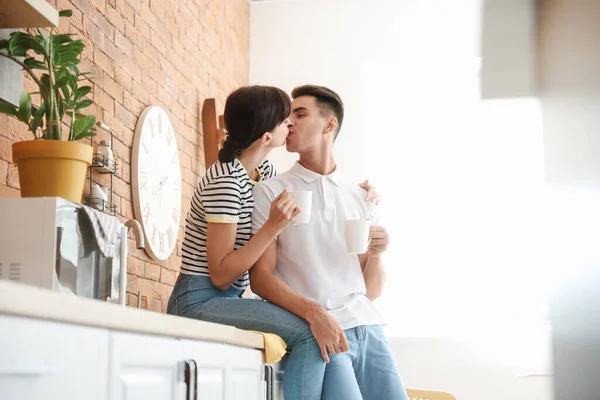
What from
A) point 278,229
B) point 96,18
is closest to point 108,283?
point 278,229

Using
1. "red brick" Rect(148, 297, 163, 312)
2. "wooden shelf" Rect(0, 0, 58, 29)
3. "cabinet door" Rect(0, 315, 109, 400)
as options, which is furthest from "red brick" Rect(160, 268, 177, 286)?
"cabinet door" Rect(0, 315, 109, 400)

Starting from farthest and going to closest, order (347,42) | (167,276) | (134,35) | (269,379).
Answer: (347,42) → (167,276) → (134,35) → (269,379)

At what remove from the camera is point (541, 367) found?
4.29 metres

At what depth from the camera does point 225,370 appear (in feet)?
5.09

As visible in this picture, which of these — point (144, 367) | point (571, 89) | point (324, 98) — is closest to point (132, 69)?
point (324, 98)

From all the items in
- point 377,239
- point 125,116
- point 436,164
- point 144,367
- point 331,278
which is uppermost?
point 436,164

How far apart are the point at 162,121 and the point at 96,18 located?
70 centimetres

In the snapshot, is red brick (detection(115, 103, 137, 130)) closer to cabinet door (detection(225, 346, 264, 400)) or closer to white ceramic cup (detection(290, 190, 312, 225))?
white ceramic cup (detection(290, 190, 312, 225))

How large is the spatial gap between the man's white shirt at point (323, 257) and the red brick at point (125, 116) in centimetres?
87

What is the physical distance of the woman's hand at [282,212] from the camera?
1918 millimetres

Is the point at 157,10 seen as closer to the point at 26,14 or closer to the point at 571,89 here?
the point at 26,14

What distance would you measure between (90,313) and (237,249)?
3.83 feet

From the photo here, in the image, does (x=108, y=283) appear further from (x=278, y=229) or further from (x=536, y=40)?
(x=536, y=40)

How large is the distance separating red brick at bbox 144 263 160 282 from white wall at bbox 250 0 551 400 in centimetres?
173
